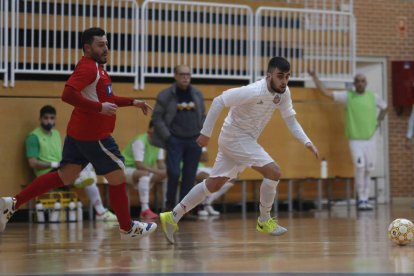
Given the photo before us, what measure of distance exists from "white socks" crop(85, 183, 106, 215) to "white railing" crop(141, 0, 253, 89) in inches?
82.0

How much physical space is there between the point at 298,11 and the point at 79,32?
3.73 metres

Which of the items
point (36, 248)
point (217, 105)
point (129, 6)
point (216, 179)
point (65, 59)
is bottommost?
point (36, 248)

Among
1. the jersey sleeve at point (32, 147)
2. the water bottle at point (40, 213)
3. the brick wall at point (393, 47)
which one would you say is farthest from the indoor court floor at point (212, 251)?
the brick wall at point (393, 47)

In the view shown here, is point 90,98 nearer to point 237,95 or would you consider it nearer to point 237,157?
point 237,95

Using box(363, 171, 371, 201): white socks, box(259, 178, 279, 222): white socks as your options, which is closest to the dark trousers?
box(363, 171, 371, 201): white socks

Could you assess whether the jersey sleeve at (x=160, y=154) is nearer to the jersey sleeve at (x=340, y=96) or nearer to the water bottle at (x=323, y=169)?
the water bottle at (x=323, y=169)

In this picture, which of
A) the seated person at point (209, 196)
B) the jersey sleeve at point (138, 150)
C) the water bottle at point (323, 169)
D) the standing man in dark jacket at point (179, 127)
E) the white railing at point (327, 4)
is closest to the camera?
the standing man in dark jacket at point (179, 127)

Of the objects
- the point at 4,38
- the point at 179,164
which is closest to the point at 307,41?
the point at 179,164

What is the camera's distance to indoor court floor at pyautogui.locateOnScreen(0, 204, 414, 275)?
576 centimetres

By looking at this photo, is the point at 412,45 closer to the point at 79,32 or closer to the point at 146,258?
the point at 79,32

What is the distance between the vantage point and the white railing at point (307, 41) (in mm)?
14602

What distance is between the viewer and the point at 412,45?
1744 centimetres

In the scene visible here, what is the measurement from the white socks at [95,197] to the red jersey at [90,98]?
15.8ft

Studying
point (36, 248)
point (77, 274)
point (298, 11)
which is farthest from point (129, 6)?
point (77, 274)
